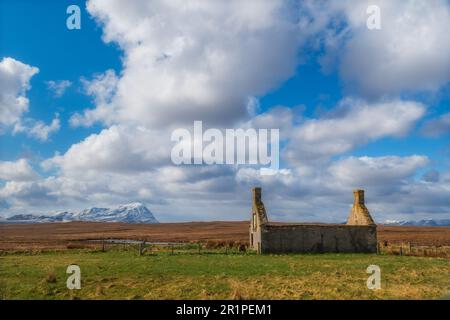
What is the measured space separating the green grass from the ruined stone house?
7.68m

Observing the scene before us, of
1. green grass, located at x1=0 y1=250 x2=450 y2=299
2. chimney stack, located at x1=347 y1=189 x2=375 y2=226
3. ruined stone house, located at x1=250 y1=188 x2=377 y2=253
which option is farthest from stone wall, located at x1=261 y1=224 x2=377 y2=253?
green grass, located at x1=0 y1=250 x2=450 y2=299

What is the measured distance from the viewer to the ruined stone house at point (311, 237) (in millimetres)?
36219

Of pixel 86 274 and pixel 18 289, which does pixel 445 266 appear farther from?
pixel 18 289

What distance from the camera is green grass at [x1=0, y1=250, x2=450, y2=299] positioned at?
1739 centimetres

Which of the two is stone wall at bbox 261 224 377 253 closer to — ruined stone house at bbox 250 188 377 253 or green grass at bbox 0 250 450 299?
ruined stone house at bbox 250 188 377 253

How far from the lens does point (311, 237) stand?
120 feet

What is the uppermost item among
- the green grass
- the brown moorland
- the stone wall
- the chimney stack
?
the chimney stack

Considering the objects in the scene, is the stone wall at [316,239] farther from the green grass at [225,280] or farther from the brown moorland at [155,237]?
the brown moorland at [155,237]

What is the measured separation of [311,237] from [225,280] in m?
18.2

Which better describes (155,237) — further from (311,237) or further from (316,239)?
(316,239)

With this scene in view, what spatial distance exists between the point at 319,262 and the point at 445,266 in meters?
8.46

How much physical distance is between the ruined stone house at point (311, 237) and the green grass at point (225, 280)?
768 cm
